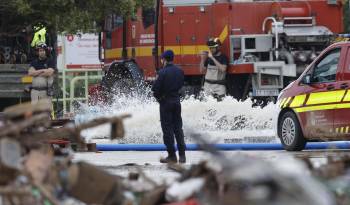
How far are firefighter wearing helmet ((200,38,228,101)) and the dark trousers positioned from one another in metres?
6.38

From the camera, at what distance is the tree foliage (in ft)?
62.1

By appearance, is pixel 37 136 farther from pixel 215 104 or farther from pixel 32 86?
pixel 215 104

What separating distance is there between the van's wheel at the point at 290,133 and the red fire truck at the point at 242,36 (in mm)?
4989

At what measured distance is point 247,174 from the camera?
15.0 feet

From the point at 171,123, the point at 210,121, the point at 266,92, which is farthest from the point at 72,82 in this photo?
the point at 171,123

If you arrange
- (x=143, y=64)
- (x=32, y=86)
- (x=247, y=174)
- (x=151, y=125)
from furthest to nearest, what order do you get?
(x=143, y=64) → (x=151, y=125) → (x=32, y=86) → (x=247, y=174)

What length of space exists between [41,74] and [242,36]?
6.07 metres

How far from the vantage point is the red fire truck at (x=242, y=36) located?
2095cm

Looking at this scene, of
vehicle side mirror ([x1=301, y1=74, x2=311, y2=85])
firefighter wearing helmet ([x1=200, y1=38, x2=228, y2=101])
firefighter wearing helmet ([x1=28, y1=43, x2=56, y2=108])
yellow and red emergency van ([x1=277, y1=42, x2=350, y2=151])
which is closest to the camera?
yellow and red emergency van ([x1=277, y1=42, x2=350, y2=151])

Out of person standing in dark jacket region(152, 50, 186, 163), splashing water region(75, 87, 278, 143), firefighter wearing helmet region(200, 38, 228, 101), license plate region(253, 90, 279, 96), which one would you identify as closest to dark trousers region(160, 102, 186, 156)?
person standing in dark jacket region(152, 50, 186, 163)

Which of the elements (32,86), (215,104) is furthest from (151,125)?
(32,86)

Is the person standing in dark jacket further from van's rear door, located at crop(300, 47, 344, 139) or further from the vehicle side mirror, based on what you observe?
the vehicle side mirror

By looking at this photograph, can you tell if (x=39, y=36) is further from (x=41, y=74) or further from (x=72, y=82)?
(x=72, y=82)

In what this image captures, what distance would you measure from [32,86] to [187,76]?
597cm
